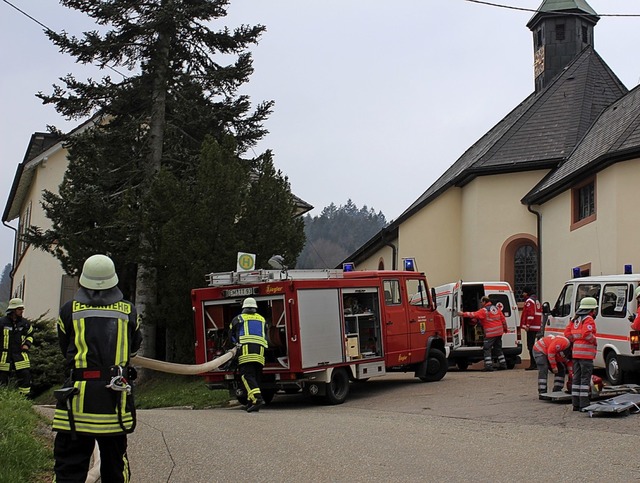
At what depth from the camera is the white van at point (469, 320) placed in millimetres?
19562

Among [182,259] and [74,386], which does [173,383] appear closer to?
[182,259]

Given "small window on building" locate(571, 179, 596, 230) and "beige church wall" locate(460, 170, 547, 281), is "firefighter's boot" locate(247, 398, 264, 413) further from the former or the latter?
"beige church wall" locate(460, 170, 547, 281)

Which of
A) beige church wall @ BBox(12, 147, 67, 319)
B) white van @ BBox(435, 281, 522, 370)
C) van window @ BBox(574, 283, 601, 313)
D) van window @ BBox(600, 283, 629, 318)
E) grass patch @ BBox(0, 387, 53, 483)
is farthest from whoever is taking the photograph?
beige church wall @ BBox(12, 147, 67, 319)

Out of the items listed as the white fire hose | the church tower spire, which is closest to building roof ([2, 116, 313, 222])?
the church tower spire

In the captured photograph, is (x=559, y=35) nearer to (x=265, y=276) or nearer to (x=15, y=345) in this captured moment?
(x=265, y=276)

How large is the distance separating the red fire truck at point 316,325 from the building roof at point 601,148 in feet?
24.2

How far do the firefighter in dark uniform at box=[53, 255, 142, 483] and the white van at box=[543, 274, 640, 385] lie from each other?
33.4 ft

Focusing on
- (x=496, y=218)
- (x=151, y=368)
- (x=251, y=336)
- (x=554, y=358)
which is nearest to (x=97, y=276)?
(x=151, y=368)

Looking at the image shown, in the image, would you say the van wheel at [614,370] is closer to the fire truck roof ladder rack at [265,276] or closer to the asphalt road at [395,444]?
the asphalt road at [395,444]

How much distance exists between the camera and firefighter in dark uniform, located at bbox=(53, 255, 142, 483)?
16.8 feet

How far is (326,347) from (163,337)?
1122 cm

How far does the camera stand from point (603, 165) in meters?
20.3

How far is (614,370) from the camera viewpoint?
13.8 metres

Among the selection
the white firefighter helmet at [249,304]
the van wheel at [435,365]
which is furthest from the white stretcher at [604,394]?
the white firefighter helmet at [249,304]
